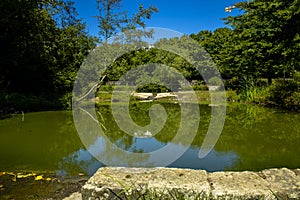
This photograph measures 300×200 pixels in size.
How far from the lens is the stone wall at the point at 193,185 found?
6.21 ft

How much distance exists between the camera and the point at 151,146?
5.07 meters

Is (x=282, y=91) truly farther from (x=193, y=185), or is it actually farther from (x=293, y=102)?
(x=193, y=185)

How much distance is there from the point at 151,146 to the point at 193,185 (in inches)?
123

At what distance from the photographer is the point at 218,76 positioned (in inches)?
921

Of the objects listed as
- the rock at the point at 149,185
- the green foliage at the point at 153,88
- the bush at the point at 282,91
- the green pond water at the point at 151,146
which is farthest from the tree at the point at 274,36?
the rock at the point at 149,185

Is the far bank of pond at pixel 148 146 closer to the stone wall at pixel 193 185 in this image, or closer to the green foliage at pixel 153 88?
the stone wall at pixel 193 185

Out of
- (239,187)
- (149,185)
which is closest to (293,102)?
(239,187)

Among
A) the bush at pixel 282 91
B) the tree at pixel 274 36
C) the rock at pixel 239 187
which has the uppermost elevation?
the tree at pixel 274 36

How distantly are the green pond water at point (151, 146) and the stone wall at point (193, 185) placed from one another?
1647 millimetres

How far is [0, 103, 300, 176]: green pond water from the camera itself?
12.9 feet

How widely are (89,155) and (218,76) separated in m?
20.3

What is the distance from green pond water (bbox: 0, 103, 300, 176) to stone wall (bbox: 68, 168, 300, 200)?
5.40 ft

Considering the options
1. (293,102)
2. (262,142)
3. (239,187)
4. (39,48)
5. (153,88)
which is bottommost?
(262,142)

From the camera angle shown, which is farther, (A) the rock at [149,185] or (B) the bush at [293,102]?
(B) the bush at [293,102]
